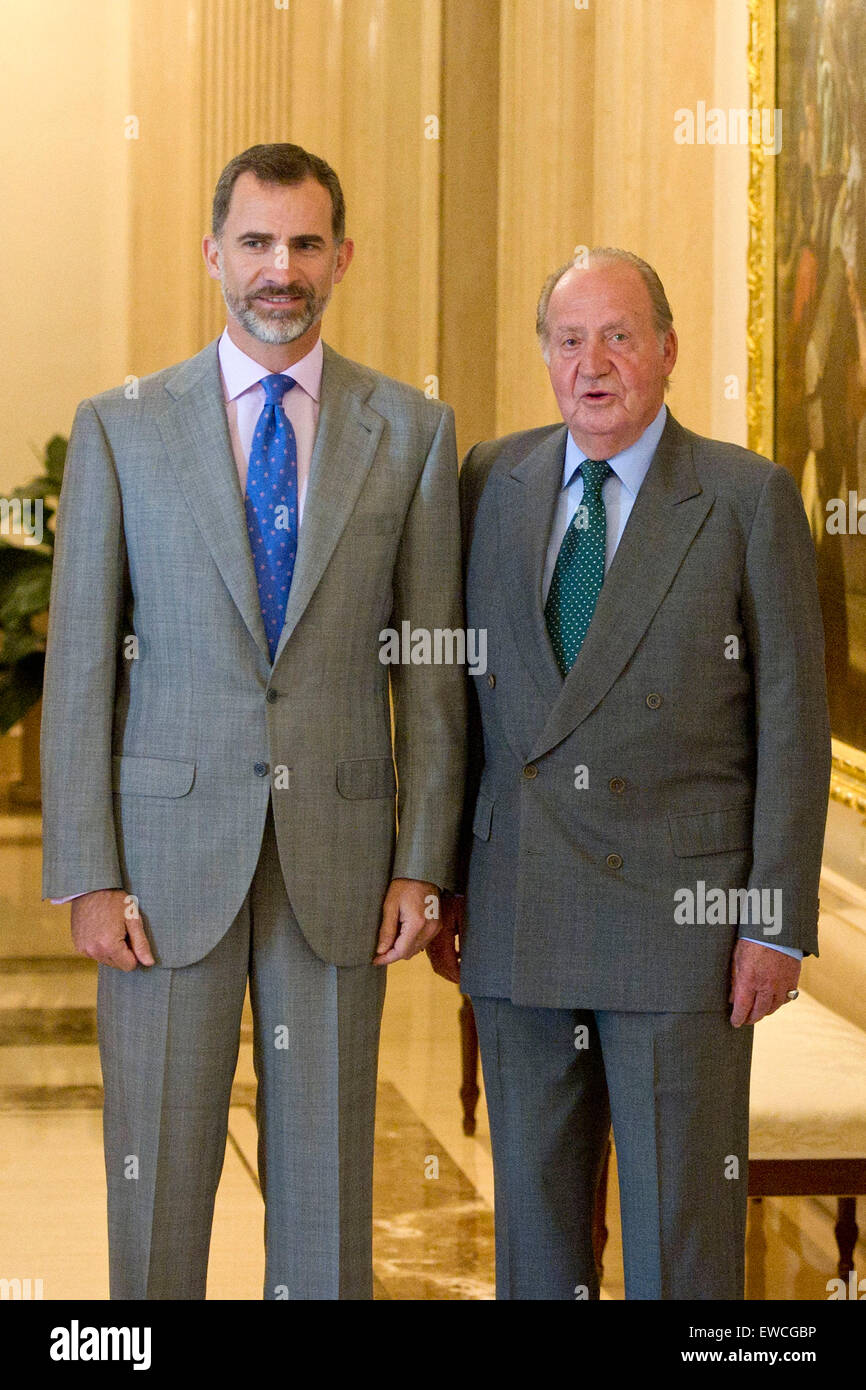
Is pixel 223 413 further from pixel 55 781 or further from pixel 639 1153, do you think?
pixel 639 1153

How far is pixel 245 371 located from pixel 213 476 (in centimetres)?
20

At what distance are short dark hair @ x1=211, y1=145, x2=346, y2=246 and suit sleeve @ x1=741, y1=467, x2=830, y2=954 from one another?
0.84 m

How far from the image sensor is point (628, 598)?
266 centimetres

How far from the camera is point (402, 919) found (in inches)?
108

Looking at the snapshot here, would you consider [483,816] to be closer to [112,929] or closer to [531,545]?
[531,545]

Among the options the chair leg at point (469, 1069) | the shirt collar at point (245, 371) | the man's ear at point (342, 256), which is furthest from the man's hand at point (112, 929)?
the chair leg at point (469, 1069)

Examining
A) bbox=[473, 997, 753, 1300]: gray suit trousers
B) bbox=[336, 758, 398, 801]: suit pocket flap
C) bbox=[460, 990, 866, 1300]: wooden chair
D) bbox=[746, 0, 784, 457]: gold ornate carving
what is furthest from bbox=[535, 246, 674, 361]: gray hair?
bbox=[746, 0, 784, 457]: gold ornate carving

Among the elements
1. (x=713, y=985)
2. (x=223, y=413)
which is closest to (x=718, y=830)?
(x=713, y=985)

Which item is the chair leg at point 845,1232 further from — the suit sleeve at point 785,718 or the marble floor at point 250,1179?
the suit sleeve at point 785,718

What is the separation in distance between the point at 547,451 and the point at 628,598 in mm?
307

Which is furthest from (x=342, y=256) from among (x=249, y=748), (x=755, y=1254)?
(x=755, y=1254)

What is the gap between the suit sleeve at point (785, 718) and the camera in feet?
8.68

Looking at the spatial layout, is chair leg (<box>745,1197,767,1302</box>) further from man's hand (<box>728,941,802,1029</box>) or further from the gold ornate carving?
the gold ornate carving

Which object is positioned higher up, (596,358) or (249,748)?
(596,358)
